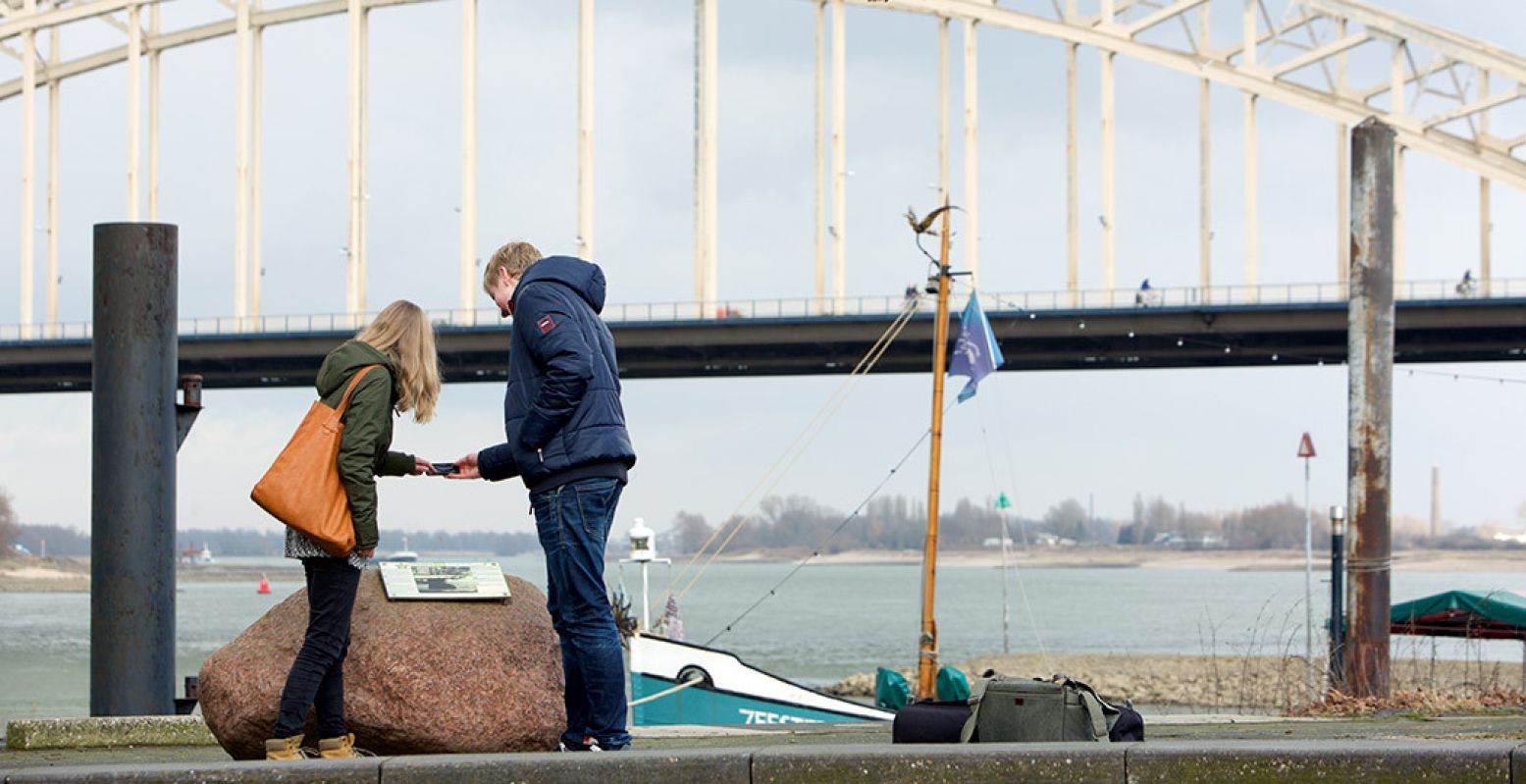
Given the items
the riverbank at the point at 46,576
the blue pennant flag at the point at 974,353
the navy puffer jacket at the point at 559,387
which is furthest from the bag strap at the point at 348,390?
the riverbank at the point at 46,576

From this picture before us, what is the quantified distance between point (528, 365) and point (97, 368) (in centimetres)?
298

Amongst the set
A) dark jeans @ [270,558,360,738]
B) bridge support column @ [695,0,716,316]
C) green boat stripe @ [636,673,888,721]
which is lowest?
green boat stripe @ [636,673,888,721]

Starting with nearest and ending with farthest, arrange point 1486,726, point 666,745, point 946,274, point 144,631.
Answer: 1. point 666,745
2. point 1486,726
3. point 144,631
4. point 946,274

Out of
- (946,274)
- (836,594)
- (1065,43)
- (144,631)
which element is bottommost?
(836,594)

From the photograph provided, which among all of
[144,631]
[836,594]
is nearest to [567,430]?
[144,631]

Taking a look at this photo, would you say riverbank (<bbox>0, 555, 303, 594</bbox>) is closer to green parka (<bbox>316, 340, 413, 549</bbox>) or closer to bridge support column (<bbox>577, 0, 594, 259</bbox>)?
bridge support column (<bbox>577, 0, 594, 259</bbox>)

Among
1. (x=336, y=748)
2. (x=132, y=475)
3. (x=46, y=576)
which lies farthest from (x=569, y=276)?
→ (x=46, y=576)

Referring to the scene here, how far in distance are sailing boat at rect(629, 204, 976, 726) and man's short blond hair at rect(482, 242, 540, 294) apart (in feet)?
38.3

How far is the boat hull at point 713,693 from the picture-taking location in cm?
1797

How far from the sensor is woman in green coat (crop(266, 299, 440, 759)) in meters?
5.70

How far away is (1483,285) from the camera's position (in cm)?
4512

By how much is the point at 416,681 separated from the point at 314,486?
0.70m

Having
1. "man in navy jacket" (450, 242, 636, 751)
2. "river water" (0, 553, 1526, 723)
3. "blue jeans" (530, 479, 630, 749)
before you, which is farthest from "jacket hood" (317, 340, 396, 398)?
"river water" (0, 553, 1526, 723)

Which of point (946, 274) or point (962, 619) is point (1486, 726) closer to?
point (946, 274)
